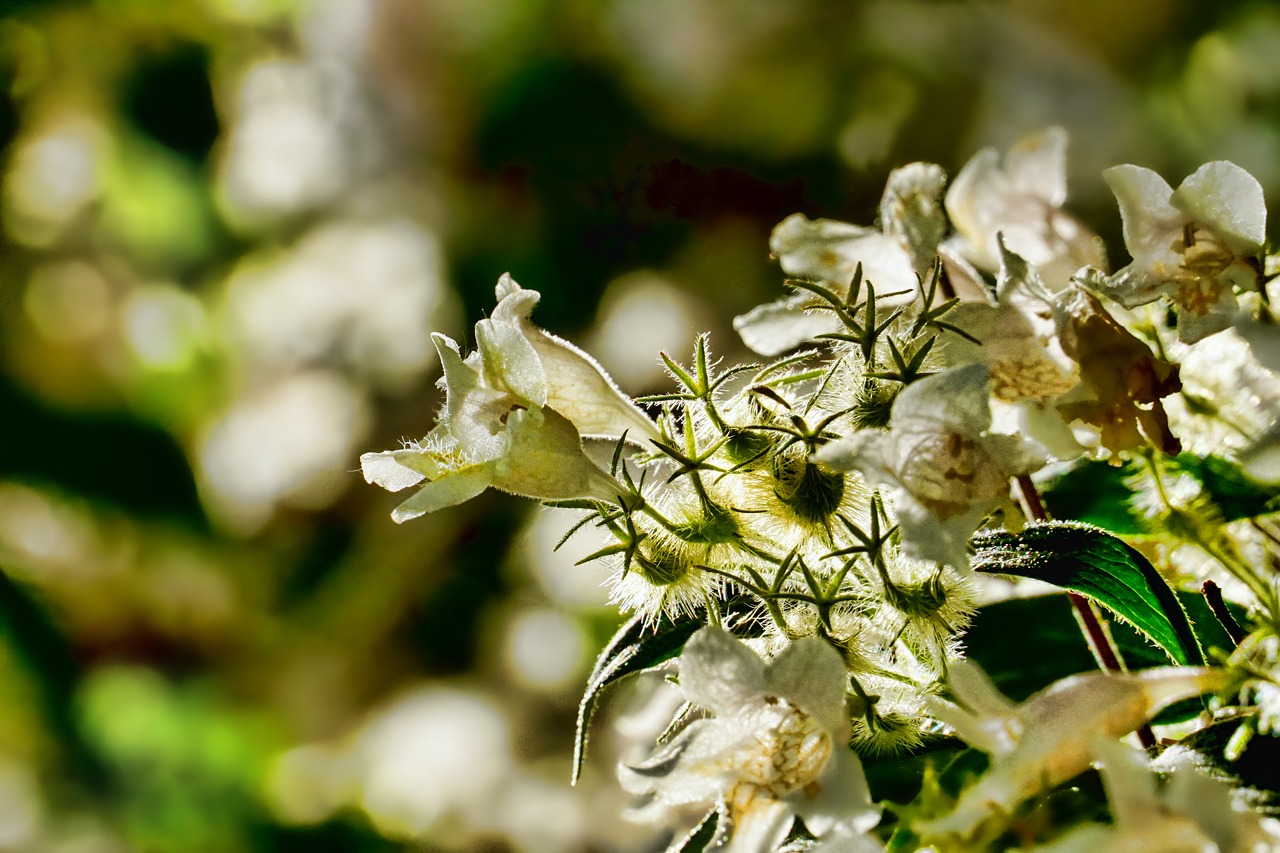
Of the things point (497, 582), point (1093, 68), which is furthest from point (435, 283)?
point (1093, 68)

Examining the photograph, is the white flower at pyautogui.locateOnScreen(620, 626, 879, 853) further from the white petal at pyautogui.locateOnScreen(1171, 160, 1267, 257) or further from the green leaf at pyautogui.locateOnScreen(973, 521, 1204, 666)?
the white petal at pyautogui.locateOnScreen(1171, 160, 1267, 257)

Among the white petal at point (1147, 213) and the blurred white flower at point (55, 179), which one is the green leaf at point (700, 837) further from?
the blurred white flower at point (55, 179)

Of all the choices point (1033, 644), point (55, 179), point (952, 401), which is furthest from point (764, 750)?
point (55, 179)

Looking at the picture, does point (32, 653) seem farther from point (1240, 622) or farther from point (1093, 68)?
point (1093, 68)

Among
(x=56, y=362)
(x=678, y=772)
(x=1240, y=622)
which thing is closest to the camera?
(x=678, y=772)

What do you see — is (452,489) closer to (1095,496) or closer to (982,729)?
(982,729)

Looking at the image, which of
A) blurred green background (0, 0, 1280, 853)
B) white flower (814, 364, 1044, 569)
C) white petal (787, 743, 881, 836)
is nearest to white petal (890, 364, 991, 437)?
white flower (814, 364, 1044, 569)

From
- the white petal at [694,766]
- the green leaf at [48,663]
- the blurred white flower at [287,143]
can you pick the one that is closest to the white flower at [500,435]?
the white petal at [694,766]
